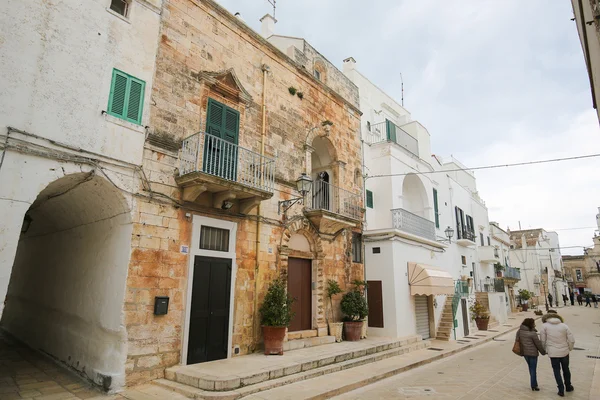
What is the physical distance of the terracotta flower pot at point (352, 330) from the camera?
477 inches

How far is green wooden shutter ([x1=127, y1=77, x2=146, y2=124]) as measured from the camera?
7.77 meters

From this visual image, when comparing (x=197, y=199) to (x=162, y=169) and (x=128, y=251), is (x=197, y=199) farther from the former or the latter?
(x=128, y=251)

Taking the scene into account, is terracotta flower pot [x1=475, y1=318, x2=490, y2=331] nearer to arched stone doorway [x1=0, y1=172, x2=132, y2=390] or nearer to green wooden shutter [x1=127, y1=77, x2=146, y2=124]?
arched stone doorway [x1=0, y1=172, x2=132, y2=390]

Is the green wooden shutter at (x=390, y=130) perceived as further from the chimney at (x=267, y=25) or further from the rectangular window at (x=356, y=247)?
the chimney at (x=267, y=25)

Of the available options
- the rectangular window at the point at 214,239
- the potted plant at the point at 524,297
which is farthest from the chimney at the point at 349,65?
the potted plant at the point at 524,297

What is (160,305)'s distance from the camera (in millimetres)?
7535

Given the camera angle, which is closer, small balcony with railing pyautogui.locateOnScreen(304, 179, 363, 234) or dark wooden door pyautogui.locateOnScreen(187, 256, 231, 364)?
dark wooden door pyautogui.locateOnScreen(187, 256, 231, 364)

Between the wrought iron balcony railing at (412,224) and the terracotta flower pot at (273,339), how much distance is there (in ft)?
22.7

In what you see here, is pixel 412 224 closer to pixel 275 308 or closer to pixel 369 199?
pixel 369 199

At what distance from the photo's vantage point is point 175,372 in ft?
23.9

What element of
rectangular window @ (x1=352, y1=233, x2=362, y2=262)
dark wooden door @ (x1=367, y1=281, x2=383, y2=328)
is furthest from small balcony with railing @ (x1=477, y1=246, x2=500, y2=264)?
rectangular window @ (x1=352, y1=233, x2=362, y2=262)

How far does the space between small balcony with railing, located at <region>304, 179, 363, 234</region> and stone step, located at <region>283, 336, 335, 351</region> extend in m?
3.38

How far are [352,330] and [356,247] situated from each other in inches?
128

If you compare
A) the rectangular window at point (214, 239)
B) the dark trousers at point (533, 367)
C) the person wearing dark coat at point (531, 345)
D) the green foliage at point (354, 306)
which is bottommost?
the dark trousers at point (533, 367)
